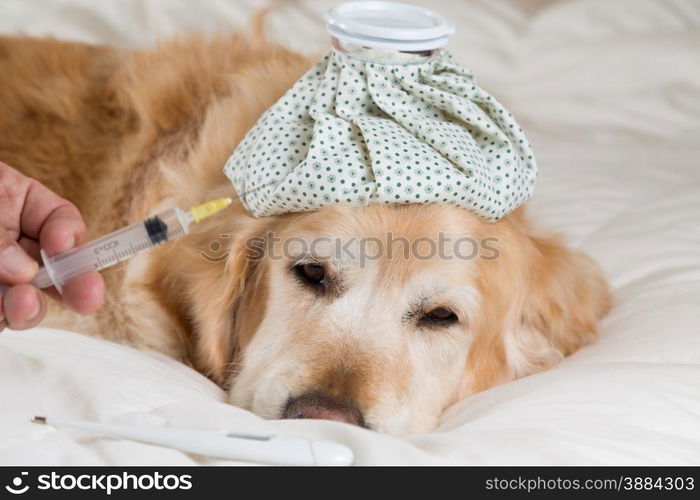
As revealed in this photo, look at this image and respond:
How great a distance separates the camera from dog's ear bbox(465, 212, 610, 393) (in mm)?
1734

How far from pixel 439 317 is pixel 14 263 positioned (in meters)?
0.79

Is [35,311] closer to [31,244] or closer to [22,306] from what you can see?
[22,306]

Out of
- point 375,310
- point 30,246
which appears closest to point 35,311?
point 30,246

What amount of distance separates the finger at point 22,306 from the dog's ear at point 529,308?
0.84 meters

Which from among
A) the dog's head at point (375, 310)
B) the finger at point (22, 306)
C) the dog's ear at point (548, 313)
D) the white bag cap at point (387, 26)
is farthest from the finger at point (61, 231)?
the dog's ear at point (548, 313)

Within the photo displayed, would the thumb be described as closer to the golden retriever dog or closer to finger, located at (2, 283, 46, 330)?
finger, located at (2, 283, 46, 330)

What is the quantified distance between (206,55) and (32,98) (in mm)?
486

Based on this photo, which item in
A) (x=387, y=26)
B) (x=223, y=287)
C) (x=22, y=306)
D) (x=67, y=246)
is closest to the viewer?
(x=22, y=306)

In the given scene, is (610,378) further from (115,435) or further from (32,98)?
(32,98)

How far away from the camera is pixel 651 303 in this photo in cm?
183

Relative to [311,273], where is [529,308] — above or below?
below

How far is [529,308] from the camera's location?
1.84m

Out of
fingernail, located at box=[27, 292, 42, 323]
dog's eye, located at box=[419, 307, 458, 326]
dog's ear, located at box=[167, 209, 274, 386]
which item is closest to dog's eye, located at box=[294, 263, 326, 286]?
dog's ear, located at box=[167, 209, 274, 386]

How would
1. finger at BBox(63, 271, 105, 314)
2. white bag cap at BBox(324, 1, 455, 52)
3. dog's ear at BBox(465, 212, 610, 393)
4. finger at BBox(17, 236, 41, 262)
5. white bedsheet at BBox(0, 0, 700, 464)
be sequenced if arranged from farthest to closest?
dog's ear at BBox(465, 212, 610, 393) → white bag cap at BBox(324, 1, 455, 52) → finger at BBox(17, 236, 41, 262) → finger at BBox(63, 271, 105, 314) → white bedsheet at BBox(0, 0, 700, 464)
